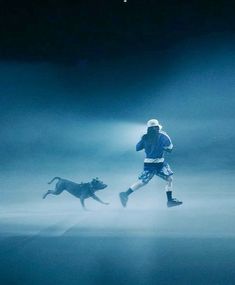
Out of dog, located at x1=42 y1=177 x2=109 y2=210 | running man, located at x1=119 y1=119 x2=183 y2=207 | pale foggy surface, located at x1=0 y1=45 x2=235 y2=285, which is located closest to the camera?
pale foggy surface, located at x1=0 y1=45 x2=235 y2=285

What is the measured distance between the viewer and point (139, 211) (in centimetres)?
679

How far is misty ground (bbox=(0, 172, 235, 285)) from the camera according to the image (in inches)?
141

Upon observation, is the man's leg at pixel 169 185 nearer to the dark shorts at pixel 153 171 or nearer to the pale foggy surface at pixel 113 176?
the dark shorts at pixel 153 171

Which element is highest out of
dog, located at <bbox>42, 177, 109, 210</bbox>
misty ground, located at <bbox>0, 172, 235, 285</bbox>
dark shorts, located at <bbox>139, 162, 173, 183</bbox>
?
dark shorts, located at <bbox>139, 162, 173, 183</bbox>

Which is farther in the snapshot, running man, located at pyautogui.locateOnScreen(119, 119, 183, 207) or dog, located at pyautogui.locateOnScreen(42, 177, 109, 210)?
running man, located at pyautogui.locateOnScreen(119, 119, 183, 207)

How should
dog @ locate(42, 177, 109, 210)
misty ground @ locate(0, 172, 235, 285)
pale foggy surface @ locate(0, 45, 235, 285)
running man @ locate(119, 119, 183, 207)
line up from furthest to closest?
running man @ locate(119, 119, 183, 207)
dog @ locate(42, 177, 109, 210)
pale foggy surface @ locate(0, 45, 235, 285)
misty ground @ locate(0, 172, 235, 285)

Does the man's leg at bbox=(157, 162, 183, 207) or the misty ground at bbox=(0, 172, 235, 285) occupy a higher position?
the man's leg at bbox=(157, 162, 183, 207)

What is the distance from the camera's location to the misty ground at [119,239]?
11.8ft

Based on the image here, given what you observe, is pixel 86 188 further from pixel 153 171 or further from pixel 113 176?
pixel 113 176

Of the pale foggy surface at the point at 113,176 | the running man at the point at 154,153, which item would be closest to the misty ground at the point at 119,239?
the pale foggy surface at the point at 113,176

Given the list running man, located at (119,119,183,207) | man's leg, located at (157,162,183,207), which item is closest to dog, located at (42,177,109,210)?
running man, located at (119,119,183,207)

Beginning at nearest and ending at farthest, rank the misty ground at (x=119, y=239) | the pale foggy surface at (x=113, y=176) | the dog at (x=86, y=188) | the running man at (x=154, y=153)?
the misty ground at (x=119, y=239)
the pale foggy surface at (x=113, y=176)
the dog at (x=86, y=188)
the running man at (x=154, y=153)

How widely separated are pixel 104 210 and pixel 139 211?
55 centimetres

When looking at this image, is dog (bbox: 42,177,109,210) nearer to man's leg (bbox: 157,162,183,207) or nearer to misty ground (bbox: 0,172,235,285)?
misty ground (bbox: 0,172,235,285)
